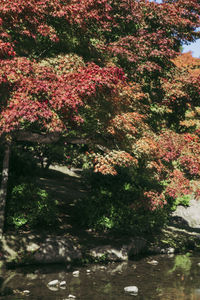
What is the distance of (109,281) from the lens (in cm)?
807

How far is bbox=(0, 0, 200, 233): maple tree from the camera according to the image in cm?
756

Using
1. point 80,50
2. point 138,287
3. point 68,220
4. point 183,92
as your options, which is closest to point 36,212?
point 68,220

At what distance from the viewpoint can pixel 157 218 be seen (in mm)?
13047

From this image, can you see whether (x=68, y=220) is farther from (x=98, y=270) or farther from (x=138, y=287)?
(x=138, y=287)

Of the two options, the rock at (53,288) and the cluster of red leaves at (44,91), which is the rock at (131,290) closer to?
the rock at (53,288)

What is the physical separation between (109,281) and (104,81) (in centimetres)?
508

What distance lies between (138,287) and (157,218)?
18.0 feet

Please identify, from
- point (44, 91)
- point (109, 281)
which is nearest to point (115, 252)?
point (109, 281)

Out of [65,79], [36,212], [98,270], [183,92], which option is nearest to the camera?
[65,79]

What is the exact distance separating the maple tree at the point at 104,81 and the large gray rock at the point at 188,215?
615 cm

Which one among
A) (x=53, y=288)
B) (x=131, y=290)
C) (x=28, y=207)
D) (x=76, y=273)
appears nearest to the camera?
(x=53, y=288)

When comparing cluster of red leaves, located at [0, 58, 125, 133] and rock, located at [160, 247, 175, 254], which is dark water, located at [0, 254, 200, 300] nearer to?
rock, located at [160, 247, 175, 254]

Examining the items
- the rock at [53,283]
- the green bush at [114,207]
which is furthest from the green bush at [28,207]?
the rock at [53,283]

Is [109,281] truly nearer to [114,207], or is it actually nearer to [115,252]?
[115,252]
